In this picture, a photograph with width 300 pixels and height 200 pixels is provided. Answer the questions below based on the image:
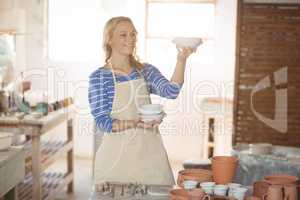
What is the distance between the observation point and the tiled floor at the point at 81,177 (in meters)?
4.70

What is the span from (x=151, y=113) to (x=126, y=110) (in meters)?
0.25

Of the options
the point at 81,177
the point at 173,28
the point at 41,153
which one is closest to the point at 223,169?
the point at 41,153

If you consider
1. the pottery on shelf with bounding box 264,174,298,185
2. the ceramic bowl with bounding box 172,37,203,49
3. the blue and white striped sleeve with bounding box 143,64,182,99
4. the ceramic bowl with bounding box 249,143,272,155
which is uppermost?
the ceramic bowl with bounding box 172,37,203,49

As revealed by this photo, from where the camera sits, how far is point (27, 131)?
381 centimetres

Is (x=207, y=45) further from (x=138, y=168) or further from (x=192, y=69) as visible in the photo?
(x=138, y=168)

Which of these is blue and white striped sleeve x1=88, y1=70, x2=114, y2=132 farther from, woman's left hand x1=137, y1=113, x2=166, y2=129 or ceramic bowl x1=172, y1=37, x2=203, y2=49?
ceramic bowl x1=172, y1=37, x2=203, y2=49

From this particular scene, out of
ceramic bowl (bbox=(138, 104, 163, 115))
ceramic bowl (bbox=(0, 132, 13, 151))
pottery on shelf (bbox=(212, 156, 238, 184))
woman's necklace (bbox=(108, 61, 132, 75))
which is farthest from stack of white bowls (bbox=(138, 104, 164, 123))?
ceramic bowl (bbox=(0, 132, 13, 151))

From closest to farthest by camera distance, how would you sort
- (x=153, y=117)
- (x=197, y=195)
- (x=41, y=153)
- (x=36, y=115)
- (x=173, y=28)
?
(x=197, y=195) < (x=153, y=117) < (x=36, y=115) < (x=41, y=153) < (x=173, y=28)

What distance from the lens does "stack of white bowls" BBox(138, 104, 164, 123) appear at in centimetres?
231

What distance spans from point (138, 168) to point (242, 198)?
0.69 metres

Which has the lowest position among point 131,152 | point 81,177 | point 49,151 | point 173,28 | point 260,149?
point 81,177

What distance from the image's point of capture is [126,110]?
2527mm

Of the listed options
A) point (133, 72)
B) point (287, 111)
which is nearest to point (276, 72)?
point (287, 111)

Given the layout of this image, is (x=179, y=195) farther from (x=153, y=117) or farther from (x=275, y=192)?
(x=153, y=117)
